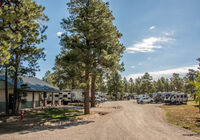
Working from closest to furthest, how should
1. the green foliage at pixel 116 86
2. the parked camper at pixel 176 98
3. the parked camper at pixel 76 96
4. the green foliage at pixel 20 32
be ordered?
the green foliage at pixel 20 32, the parked camper at pixel 176 98, the parked camper at pixel 76 96, the green foliage at pixel 116 86

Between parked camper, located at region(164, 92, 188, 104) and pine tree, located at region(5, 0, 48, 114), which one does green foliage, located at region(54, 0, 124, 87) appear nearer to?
pine tree, located at region(5, 0, 48, 114)

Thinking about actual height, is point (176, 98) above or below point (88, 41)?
below

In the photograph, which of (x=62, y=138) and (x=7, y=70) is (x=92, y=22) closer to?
(x=7, y=70)

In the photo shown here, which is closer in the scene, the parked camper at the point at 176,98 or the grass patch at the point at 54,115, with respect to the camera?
the grass patch at the point at 54,115

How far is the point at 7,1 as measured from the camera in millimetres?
13977

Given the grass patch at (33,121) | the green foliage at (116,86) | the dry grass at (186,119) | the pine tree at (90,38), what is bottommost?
the dry grass at (186,119)

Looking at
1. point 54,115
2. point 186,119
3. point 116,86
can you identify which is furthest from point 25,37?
point 116,86

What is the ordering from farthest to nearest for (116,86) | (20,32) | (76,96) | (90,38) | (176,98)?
(116,86) < (76,96) < (176,98) < (90,38) < (20,32)

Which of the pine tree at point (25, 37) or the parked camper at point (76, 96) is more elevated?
the pine tree at point (25, 37)

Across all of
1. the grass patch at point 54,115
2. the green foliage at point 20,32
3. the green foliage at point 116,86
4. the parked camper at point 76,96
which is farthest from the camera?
the green foliage at point 116,86

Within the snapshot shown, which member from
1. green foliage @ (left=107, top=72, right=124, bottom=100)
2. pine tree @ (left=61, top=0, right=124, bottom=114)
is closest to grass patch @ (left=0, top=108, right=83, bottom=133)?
pine tree @ (left=61, top=0, right=124, bottom=114)

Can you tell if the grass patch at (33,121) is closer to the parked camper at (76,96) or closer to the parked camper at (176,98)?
the parked camper at (76,96)

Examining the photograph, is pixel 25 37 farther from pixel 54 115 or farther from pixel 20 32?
pixel 54 115

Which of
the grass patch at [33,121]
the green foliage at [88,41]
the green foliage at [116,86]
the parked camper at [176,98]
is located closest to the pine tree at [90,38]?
the green foliage at [88,41]
